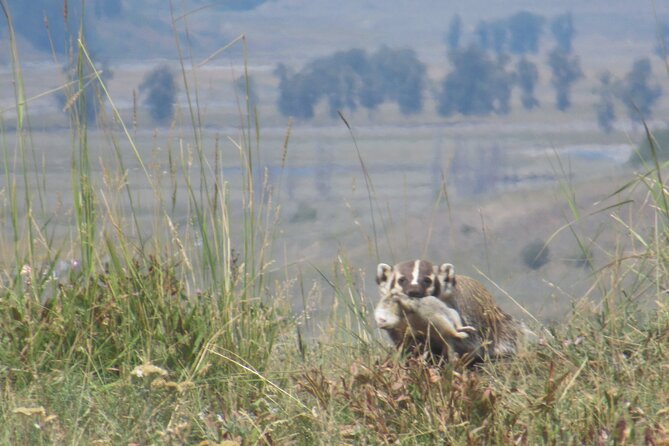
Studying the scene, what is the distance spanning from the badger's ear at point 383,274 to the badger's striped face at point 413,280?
18 millimetres

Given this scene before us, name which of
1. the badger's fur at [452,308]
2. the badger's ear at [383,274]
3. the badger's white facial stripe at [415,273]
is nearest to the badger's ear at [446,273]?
the badger's fur at [452,308]

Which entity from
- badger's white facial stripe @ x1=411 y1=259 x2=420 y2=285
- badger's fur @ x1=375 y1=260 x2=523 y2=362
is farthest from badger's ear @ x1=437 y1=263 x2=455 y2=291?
badger's white facial stripe @ x1=411 y1=259 x2=420 y2=285

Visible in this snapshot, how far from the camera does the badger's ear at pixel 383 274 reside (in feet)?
16.0

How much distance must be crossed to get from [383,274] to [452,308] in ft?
1.08

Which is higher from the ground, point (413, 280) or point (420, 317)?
point (413, 280)

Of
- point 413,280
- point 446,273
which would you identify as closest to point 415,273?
point 413,280

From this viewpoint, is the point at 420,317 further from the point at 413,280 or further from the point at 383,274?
the point at 383,274

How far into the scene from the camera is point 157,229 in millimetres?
5277

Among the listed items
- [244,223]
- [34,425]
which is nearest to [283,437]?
[34,425]

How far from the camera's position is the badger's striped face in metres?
4.72

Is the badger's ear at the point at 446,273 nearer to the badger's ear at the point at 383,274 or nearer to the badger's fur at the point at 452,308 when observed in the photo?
the badger's fur at the point at 452,308

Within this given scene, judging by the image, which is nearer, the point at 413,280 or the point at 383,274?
the point at 413,280

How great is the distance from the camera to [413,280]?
473cm

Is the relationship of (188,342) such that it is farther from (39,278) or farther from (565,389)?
(565,389)
